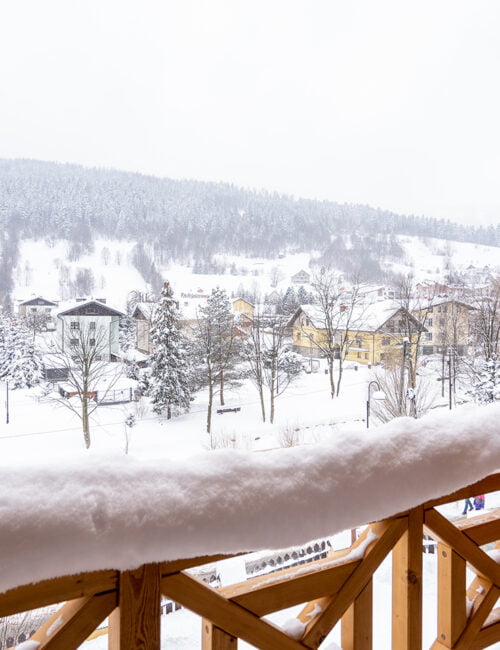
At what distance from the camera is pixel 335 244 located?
1256cm

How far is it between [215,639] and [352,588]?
136mm

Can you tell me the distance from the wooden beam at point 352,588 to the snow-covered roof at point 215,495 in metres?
0.03

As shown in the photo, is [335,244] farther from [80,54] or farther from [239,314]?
[80,54]

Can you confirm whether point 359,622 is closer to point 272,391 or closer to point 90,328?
point 90,328

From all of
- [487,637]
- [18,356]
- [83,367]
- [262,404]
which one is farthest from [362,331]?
[487,637]

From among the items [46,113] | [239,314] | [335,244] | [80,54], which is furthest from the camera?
[46,113]

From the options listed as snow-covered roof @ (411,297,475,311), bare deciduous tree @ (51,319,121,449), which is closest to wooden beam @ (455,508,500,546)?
bare deciduous tree @ (51,319,121,449)

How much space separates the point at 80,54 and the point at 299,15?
675cm

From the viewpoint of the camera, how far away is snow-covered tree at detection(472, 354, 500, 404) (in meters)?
7.18

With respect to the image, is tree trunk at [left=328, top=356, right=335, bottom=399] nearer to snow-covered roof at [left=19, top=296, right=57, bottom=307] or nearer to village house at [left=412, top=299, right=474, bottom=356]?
village house at [left=412, top=299, right=474, bottom=356]

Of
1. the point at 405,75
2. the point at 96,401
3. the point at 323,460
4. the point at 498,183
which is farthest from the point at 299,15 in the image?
the point at 323,460

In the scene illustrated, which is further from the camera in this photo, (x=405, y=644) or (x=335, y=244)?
(x=335, y=244)

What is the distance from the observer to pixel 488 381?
7277 mm

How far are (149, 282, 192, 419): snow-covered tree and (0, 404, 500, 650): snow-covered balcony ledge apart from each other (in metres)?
7.62
